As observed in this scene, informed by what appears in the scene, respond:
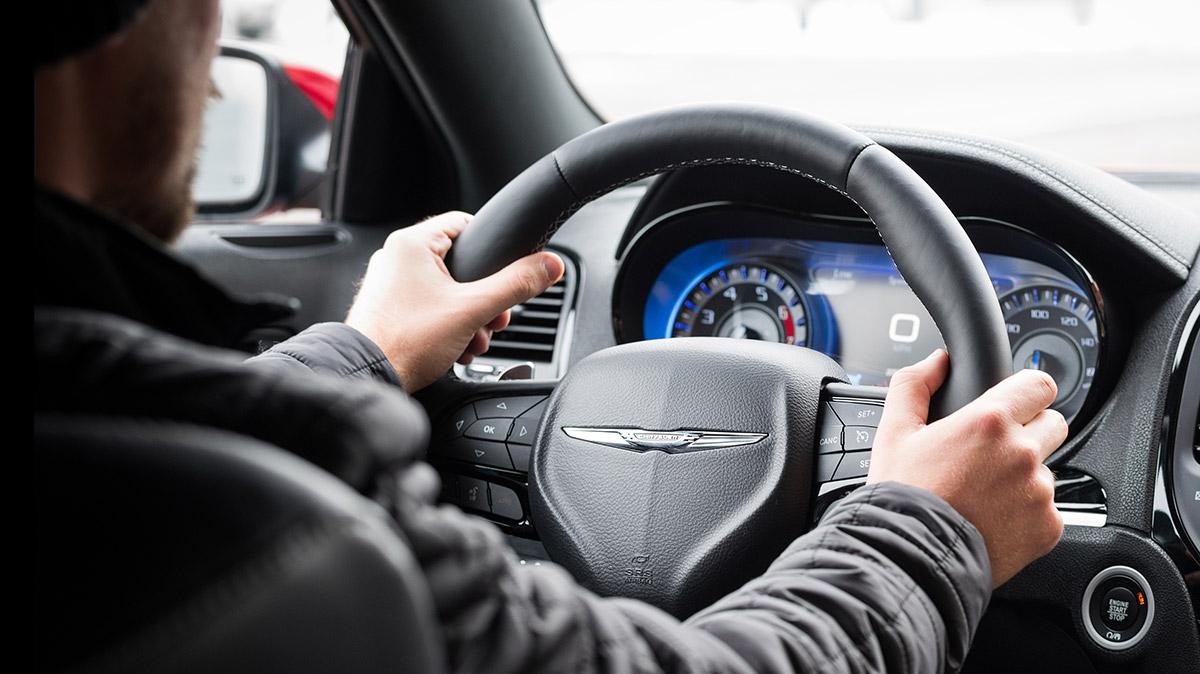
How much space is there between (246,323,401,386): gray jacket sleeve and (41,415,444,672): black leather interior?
0.67 metres

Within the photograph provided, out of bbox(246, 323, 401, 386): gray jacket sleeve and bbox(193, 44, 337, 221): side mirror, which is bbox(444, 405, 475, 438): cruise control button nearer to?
bbox(246, 323, 401, 386): gray jacket sleeve

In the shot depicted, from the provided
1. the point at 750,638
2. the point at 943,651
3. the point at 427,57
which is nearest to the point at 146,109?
the point at 750,638

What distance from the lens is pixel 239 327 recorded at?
1.98ft

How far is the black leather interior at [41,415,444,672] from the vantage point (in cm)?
44

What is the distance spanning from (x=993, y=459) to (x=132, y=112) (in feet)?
2.08

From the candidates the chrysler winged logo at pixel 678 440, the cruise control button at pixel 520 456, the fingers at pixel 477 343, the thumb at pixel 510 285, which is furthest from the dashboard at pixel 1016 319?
the thumb at pixel 510 285

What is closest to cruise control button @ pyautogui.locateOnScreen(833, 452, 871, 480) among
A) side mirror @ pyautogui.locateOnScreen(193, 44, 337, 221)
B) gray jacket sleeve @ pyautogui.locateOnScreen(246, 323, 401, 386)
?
gray jacket sleeve @ pyautogui.locateOnScreen(246, 323, 401, 386)

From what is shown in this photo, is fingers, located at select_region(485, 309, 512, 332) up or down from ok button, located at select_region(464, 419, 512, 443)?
up

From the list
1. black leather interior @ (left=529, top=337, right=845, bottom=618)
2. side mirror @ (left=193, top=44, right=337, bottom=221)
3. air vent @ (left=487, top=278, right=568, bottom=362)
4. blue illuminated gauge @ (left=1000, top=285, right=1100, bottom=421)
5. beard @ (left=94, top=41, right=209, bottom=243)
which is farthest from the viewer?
side mirror @ (left=193, top=44, right=337, bottom=221)

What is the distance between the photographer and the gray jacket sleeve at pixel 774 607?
572 millimetres

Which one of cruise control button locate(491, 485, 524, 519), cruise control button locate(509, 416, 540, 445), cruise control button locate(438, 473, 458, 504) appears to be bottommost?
cruise control button locate(438, 473, 458, 504)

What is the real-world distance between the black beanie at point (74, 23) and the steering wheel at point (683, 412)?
0.67 meters

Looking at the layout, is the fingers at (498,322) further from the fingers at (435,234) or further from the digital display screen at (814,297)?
the digital display screen at (814,297)

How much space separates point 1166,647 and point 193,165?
115 cm
